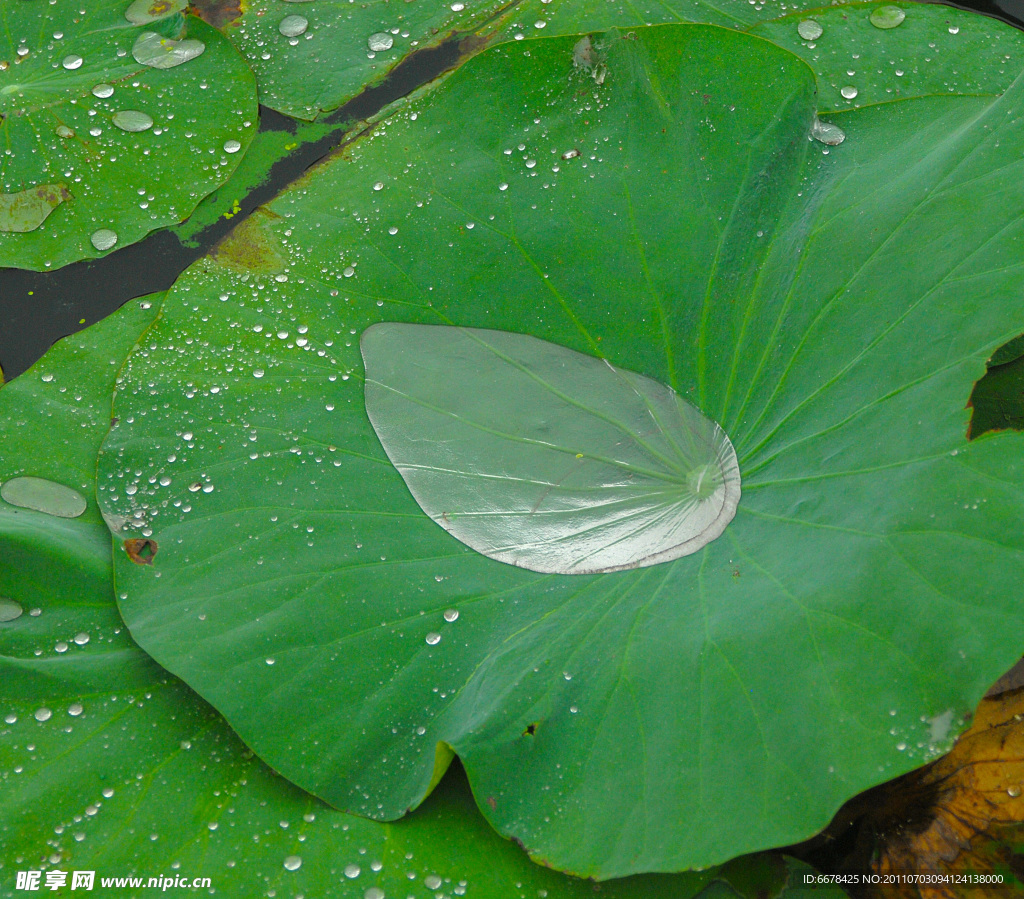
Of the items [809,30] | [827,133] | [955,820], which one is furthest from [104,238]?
[955,820]

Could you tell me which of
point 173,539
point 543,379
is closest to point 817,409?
point 543,379

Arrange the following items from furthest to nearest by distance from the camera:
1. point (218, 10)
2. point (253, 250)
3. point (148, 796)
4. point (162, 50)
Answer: point (218, 10), point (162, 50), point (253, 250), point (148, 796)

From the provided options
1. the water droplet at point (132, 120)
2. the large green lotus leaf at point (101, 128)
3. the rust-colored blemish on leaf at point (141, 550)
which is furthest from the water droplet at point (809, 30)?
the rust-colored blemish on leaf at point (141, 550)

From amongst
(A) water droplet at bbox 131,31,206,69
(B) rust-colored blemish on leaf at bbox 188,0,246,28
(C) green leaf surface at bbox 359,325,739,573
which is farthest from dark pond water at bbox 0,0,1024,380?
(C) green leaf surface at bbox 359,325,739,573

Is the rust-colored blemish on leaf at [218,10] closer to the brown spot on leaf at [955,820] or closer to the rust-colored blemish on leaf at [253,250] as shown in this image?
the rust-colored blemish on leaf at [253,250]

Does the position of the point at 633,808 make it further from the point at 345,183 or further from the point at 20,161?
the point at 20,161

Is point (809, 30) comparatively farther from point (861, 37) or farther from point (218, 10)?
point (218, 10)

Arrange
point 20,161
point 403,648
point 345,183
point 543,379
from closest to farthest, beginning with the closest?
point 403,648
point 543,379
point 345,183
point 20,161
